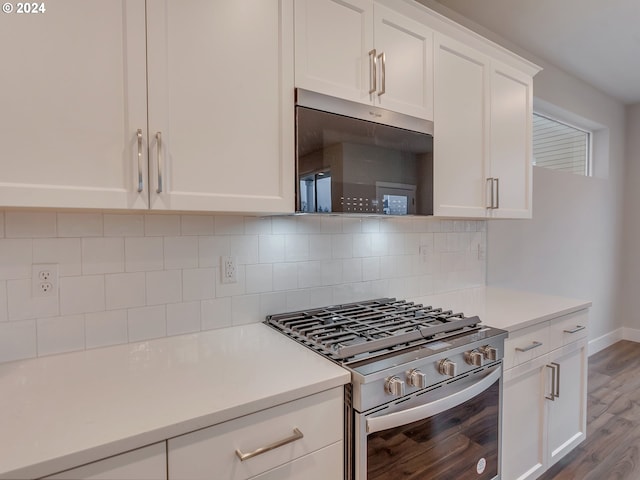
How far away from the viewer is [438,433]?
1.28 metres

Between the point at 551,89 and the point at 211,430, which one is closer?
the point at 211,430

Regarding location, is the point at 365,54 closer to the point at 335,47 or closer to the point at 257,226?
the point at 335,47

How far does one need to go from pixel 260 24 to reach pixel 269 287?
1.02 meters

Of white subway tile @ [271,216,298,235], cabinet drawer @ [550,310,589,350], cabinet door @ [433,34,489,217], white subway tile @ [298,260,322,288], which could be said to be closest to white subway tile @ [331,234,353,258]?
white subway tile @ [298,260,322,288]

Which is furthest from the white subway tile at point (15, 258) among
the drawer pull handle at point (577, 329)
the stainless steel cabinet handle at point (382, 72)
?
the drawer pull handle at point (577, 329)

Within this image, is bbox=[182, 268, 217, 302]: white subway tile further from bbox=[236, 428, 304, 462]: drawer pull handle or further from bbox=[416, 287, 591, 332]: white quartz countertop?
bbox=[416, 287, 591, 332]: white quartz countertop

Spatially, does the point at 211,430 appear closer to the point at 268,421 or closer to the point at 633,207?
the point at 268,421

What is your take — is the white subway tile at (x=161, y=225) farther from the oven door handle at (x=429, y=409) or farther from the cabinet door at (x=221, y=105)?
the oven door handle at (x=429, y=409)

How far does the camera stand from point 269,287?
1640mm

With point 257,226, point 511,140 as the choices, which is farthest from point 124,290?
point 511,140

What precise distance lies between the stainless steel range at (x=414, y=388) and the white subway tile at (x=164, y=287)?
1.35 ft

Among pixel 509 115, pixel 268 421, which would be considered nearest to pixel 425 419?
pixel 268 421

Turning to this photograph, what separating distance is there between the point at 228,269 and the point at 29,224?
0.68 m

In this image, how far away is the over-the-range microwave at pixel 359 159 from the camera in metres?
1.33
